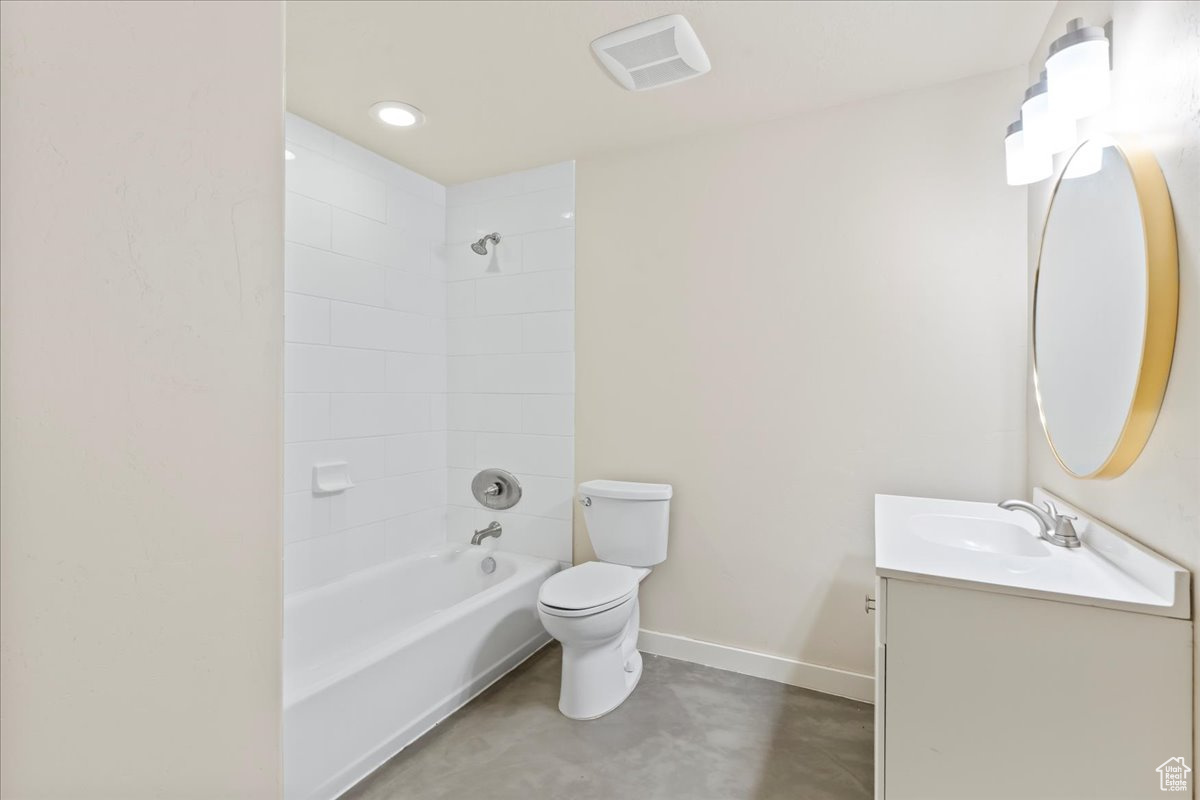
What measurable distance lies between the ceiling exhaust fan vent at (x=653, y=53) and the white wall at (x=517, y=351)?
31.3 inches

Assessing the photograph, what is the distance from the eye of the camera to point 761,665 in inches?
89.9

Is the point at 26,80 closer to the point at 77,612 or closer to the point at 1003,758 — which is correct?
the point at 77,612

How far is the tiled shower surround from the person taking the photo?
2289 mm

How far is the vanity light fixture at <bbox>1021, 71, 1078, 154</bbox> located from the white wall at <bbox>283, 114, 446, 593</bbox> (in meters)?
2.48

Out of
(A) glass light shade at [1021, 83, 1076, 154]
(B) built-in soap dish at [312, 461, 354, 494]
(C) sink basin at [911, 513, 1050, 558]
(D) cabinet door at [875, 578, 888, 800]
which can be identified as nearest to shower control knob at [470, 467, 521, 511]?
(B) built-in soap dish at [312, 461, 354, 494]

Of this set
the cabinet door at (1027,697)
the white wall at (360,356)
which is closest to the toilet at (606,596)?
the white wall at (360,356)

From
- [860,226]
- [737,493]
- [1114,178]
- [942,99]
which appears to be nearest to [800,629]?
[737,493]

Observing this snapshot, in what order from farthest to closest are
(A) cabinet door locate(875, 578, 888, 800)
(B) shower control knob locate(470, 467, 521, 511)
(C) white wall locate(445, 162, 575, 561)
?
(B) shower control knob locate(470, 467, 521, 511) → (C) white wall locate(445, 162, 575, 561) → (A) cabinet door locate(875, 578, 888, 800)

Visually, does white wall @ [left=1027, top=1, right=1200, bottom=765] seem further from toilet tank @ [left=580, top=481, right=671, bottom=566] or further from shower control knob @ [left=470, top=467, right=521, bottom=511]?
shower control knob @ [left=470, top=467, right=521, bottom=511]

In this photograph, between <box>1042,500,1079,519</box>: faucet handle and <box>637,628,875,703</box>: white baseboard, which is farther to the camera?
<box>637,628,875,703</box>: white baseboard

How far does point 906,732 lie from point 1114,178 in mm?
1254

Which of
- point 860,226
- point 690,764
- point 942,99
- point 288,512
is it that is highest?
point 942,99

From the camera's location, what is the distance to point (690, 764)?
177cm

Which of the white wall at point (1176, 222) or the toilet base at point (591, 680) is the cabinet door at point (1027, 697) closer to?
the white wall at point (1176, 222)
